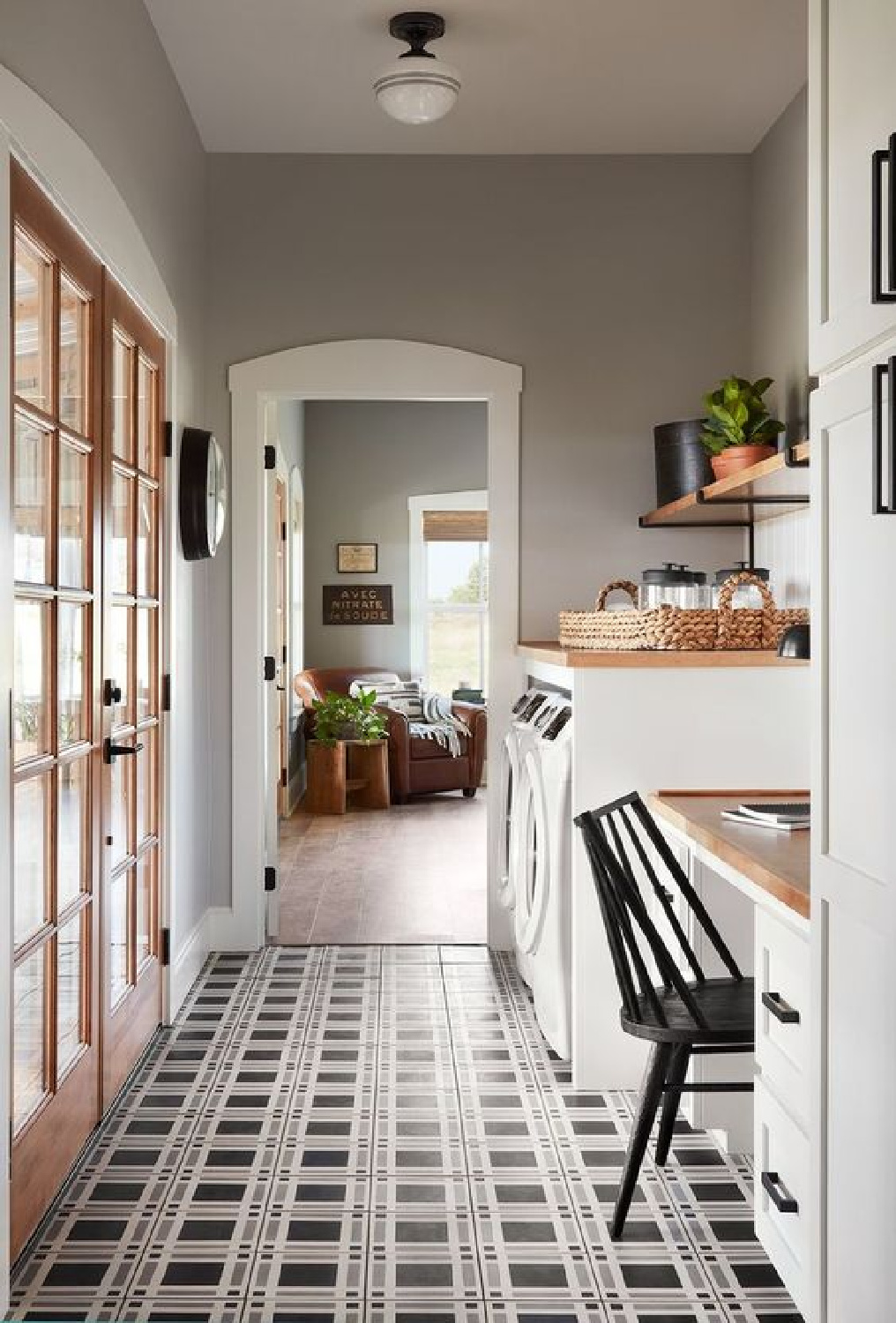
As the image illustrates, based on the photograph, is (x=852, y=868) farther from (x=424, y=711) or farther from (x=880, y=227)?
(x=424, y=711)

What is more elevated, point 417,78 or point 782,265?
point 417,78

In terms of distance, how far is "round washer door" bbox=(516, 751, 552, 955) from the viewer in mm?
3402

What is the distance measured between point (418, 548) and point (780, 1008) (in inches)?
301

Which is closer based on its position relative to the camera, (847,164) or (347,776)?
(847,164)

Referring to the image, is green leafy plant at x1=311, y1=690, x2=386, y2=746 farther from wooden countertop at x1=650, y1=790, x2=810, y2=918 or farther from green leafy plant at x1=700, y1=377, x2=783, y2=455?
wooden countertop at x1=650, y1=790, x2=810, y2=918

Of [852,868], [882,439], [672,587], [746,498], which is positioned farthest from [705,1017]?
[746,498]

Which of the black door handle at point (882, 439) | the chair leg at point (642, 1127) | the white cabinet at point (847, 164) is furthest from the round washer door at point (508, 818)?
the black door handle at point (882, 439)

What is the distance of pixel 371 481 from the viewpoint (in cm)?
952

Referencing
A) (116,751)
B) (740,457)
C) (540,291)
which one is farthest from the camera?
(540,291)

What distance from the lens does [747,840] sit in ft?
7.48

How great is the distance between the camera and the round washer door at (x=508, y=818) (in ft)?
13.1

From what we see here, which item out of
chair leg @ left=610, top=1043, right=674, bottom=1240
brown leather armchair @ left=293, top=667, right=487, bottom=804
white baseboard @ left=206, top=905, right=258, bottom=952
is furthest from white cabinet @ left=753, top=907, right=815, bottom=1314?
brown leather armchair @ left=293, top=667, right=487, bottom=804

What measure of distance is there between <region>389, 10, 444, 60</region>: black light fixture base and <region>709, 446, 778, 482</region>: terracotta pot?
1484 millimetres

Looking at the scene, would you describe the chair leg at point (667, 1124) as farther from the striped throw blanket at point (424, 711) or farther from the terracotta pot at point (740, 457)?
the striped throw blanket at point (424, 711)
